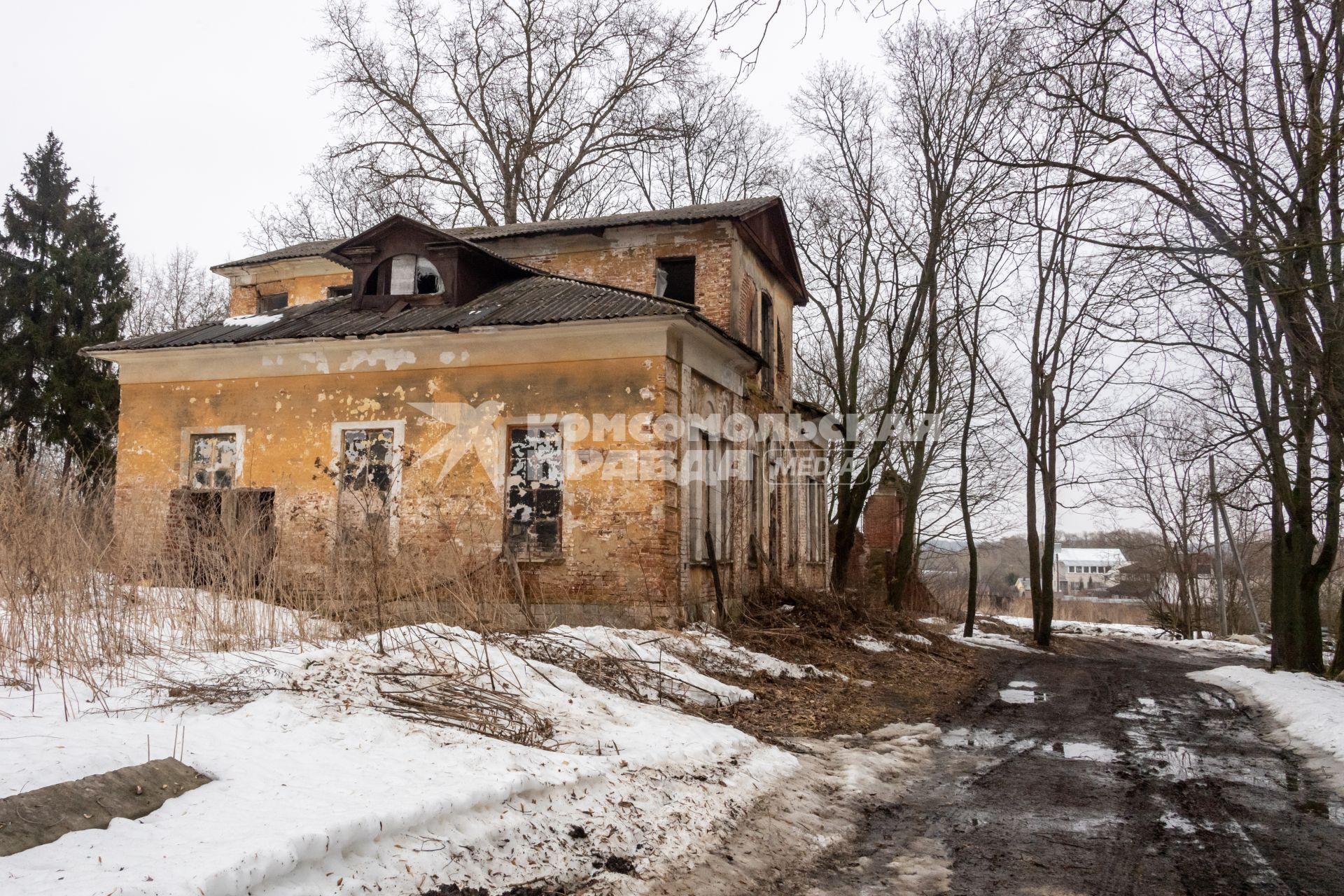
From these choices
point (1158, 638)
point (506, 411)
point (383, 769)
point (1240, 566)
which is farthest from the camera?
point (1240, 566)

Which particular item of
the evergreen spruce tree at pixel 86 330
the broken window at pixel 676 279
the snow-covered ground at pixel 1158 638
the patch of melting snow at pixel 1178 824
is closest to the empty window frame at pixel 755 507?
the broken window at pixel 676 279

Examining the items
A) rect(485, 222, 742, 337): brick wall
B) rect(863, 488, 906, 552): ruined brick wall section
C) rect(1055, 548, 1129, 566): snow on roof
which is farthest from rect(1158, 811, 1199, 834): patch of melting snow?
rect(1055, 548, 1129, 566): snow on roof

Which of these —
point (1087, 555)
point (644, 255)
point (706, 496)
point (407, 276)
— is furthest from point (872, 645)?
point (1087, 555)

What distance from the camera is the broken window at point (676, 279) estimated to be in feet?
54.0

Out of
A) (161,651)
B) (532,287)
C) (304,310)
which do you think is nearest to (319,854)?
(161,651)

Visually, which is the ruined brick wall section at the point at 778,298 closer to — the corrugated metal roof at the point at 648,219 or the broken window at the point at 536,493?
the corrugated metal roof at the point at 648,219

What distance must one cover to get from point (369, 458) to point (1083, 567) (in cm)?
10206

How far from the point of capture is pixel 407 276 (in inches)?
585

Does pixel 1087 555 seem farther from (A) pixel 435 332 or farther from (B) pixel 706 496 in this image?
(A) pixel 435 332

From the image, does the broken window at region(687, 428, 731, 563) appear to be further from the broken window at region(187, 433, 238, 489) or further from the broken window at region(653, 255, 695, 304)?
the broken window at region(187, 433, 238, 489)

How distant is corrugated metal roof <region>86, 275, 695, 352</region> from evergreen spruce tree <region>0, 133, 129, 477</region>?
1230 centimetres

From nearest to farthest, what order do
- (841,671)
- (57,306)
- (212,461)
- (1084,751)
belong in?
(1084,751) < (841,671) < (212,461) < (57,306)

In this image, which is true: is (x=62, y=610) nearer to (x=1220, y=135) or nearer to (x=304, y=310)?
(x=1220, y=135)

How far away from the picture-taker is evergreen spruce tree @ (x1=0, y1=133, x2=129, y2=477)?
25.7 m
